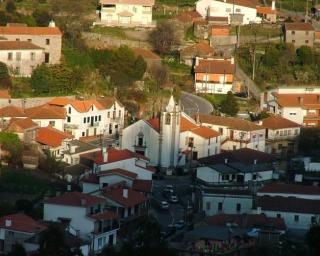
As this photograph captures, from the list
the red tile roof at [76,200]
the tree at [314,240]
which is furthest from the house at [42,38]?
the tree at [314,240]

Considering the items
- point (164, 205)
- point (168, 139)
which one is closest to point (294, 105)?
point (168, 139)

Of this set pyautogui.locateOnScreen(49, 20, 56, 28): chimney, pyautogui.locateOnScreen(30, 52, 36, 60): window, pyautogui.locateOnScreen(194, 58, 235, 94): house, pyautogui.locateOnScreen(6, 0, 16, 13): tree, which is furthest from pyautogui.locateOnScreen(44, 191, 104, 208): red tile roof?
pyautogui.locateOnScreen(6, 0, 16, 13): tree

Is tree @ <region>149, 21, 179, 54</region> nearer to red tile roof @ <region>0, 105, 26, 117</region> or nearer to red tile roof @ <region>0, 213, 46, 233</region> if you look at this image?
red tile roof @ <region>0, 105, 26, 117</region>

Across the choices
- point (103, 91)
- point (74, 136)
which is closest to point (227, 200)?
point (74, 136)

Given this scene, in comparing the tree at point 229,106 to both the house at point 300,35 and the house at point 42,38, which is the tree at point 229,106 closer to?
the house at point 42,38

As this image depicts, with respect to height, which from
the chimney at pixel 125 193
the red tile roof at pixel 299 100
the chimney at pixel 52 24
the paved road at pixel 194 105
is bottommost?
the chimney at pixel 125 193

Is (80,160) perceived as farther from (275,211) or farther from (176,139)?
(275,211)

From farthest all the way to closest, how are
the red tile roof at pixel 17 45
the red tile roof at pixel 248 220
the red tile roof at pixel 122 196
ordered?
the red tile roof at pixel 17 45, the red tile roof at pixel 122 196, the red tile roof at pixel 248 220
